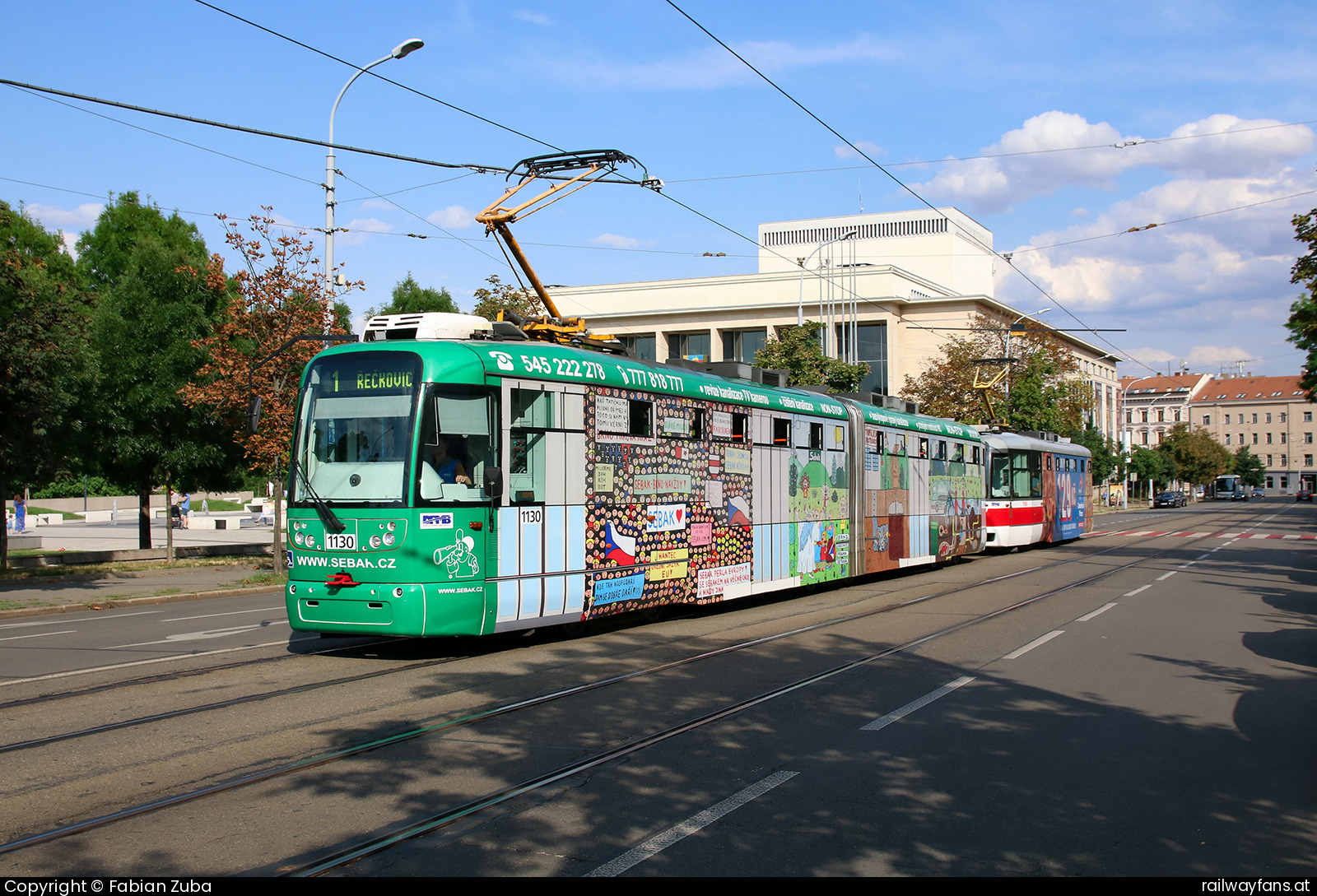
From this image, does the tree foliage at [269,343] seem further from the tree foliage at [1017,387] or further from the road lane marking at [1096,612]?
the tree foliage at [1017,387]

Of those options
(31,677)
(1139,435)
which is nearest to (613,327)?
(31,677)

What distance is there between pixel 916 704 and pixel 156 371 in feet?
72.4

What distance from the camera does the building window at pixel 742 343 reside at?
71.3m

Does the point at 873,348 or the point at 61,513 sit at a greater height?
the point at 873,348

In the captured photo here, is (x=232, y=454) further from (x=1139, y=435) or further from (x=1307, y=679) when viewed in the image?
(x=1139, y=435)

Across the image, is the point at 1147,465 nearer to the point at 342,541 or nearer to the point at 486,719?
the point at 342,541

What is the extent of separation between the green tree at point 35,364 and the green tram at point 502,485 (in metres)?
10.3

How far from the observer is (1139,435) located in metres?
148

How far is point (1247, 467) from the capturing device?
471ft

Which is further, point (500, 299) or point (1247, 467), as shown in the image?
point (1247, 467)

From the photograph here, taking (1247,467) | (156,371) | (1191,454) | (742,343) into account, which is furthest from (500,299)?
(1247,467)

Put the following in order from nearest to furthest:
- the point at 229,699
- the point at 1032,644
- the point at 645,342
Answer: the point at 229,699 < the point at 1032,644 < the point at 645,342

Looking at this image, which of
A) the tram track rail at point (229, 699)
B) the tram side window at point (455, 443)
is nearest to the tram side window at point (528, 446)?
the tram side window at point (455, 443)
